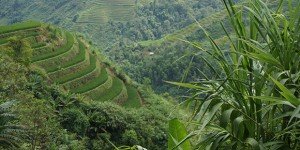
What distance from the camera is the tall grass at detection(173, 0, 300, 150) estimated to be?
2434mm

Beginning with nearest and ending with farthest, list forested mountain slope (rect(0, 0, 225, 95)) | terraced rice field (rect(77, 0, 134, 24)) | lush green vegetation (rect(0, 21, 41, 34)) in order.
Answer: lush green vegetation (rect(0, 21, 41, 34)) → forested mountain slope (rect(0, 0, 225, 95)) → terraced rice field (rect(77, 0, 134, 24))

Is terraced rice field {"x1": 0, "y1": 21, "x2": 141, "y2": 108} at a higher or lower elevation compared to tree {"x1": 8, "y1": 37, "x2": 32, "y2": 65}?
lower

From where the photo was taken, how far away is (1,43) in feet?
84.4

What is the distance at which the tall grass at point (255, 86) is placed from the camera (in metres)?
2.43

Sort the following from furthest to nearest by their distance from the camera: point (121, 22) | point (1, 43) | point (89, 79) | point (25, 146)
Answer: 1. point (121, 22)
2. point (89, 79)
3. point (1, 43)
4. point (25, 146)

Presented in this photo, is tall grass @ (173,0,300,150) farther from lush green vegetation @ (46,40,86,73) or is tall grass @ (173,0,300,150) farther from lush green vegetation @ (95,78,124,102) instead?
lush green vegetation @ (95,78,124,102)

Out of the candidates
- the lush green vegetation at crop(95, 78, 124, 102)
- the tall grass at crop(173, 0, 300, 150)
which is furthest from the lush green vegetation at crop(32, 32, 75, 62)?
the tall grass at crop(173, 0, 300, 150)

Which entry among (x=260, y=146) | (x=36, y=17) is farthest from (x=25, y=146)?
(x=36, y=17)

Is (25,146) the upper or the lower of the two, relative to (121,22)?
upper

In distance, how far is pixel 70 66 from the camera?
2786 cm

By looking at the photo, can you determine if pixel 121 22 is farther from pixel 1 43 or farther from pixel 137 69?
pixel 1 43

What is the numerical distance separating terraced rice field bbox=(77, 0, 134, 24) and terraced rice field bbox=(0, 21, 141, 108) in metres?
52.3

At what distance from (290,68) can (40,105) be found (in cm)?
1285

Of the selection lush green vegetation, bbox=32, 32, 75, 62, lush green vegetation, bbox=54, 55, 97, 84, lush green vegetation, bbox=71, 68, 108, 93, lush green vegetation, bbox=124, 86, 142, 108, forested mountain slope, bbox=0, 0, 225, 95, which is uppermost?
lush green vegetation, bbox=32, 32, 75, 62
